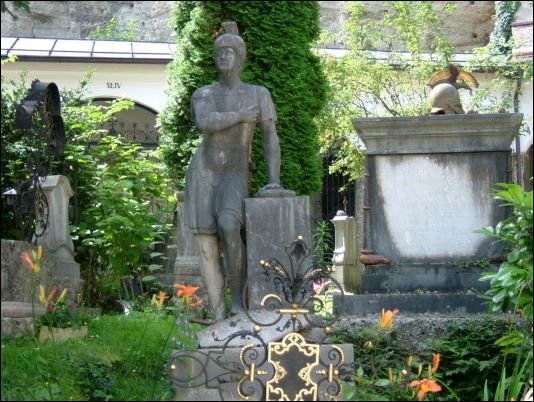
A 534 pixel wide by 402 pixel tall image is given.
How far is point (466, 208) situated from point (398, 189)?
2.09 feet

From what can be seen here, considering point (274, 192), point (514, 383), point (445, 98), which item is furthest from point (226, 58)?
point (514, 383)

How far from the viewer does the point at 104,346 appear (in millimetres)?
6691

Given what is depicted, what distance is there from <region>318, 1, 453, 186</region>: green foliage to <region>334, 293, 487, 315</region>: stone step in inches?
441

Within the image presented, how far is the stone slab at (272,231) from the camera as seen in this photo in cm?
710

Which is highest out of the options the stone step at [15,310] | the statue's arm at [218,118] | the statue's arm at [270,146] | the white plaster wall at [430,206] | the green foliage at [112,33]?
the green foliage at [112,33]

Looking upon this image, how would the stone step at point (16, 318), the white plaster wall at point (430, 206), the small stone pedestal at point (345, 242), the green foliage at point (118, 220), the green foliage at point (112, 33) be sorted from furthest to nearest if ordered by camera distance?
the green foliage at point (112, 33)
the small stone pedestal at point (345, 242)
the green foliage at point (118, 220)
the white plaster wall at point (430, 206)
the stone step at point (16, 318)

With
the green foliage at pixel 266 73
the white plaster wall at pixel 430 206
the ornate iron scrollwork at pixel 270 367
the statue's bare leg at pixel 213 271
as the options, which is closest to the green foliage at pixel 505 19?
the green foliage at pixel 266 73

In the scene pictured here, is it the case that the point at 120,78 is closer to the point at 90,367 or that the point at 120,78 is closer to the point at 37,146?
the point at 37,146

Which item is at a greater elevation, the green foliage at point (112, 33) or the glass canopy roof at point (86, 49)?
the green foliage at point (112, 33)

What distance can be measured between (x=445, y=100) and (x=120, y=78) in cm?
1400

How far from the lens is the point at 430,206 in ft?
30.5

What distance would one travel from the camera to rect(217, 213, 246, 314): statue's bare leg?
7371 millimetres

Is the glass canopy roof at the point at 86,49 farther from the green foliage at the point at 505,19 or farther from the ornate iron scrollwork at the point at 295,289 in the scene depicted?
the ornate iron scrollwork at the point at 295,289

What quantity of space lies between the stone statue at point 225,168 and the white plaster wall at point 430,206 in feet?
6.14
